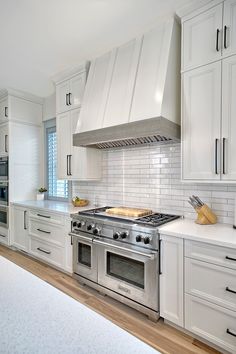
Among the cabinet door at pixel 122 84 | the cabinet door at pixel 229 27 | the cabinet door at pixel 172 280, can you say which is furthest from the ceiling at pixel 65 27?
the cabinet door at pixel 172 280

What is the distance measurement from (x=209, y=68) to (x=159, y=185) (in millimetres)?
1327

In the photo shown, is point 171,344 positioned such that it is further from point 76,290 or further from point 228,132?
point 228,132

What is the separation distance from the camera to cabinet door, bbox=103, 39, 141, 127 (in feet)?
7.55

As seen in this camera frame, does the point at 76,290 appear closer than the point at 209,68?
No

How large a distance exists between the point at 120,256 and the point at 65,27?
2.47m

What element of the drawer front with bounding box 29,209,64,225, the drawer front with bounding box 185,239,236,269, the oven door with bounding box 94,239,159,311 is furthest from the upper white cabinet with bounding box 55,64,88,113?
the drawer front with bounding box 185,239,236,269

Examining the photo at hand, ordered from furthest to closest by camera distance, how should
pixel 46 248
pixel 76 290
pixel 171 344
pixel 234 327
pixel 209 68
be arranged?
pixel 46 248 < pixel 76 290 < pixel 209 68 < pixel 171 344 < pixel 234 327

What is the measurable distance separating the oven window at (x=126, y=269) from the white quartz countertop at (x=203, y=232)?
19.1 inches

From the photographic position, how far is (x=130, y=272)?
216 cm

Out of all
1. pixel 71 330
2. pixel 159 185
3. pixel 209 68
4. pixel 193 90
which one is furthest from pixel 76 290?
pixel 209 68

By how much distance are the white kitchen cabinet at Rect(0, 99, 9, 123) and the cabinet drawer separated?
2294mm

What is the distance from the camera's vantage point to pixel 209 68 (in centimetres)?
191

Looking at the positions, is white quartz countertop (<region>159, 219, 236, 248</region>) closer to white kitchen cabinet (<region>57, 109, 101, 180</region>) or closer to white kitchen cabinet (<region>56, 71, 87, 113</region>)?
white kitchen cabinet (<region>57, 109, 101, 180</region>)

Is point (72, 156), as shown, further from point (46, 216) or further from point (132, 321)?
point (132, 321)
